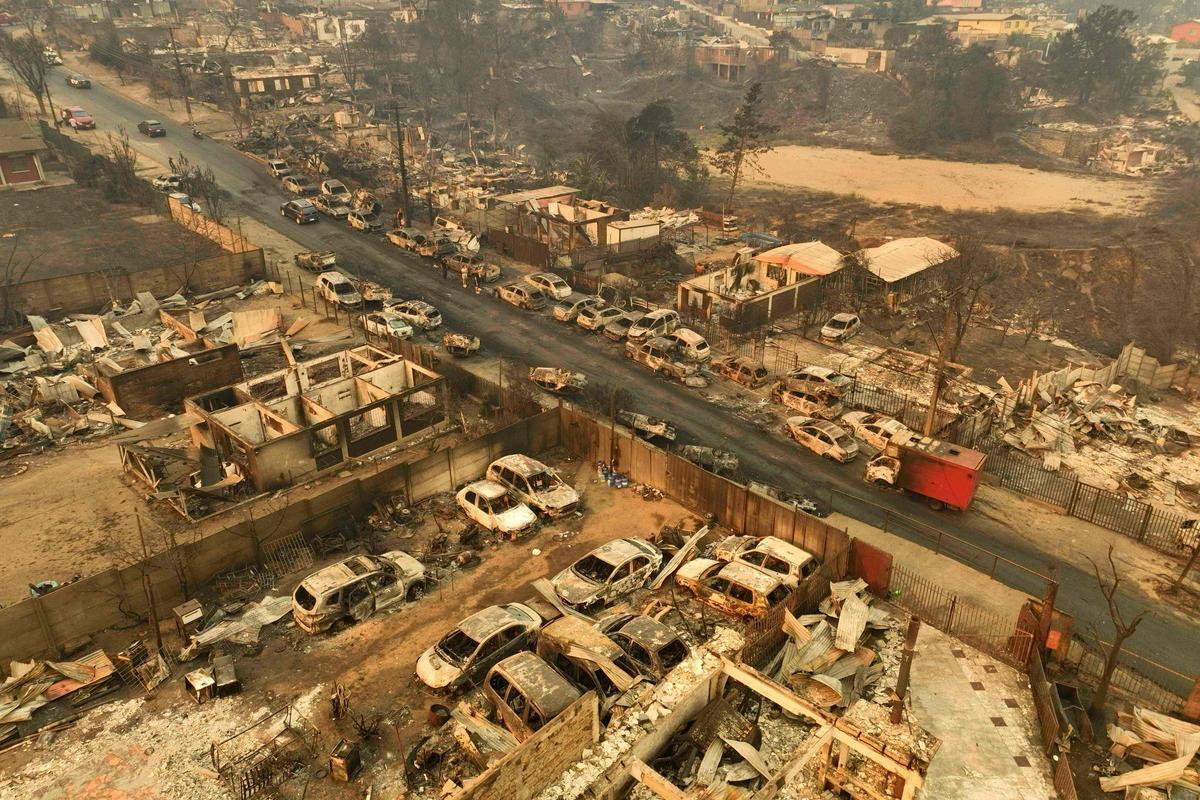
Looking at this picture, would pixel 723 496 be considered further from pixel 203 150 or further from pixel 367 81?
pixel 367 81

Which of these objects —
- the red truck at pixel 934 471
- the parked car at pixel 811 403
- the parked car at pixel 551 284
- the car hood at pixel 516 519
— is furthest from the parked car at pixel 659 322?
the car hood at pixel 516 519

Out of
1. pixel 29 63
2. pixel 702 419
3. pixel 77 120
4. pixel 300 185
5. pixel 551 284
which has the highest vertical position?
pixel 29 63

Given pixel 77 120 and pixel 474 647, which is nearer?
pixel 474 647

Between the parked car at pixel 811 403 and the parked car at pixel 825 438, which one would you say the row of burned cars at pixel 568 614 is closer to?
the parked car at pixel 825 438

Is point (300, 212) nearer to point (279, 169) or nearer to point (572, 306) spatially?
point (279, 169)

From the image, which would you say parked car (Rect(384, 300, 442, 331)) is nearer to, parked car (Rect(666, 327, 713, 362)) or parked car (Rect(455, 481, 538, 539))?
parked car (Rect(666, 327, 713, 362))

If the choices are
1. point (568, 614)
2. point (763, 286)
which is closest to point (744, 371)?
point (763, 286)

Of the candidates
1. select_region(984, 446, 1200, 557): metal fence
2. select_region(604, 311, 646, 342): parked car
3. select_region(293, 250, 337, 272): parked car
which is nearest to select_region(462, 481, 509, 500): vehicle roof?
select_region(604, 311, 646, 342): parked car

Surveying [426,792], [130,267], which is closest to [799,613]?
[426,792]
